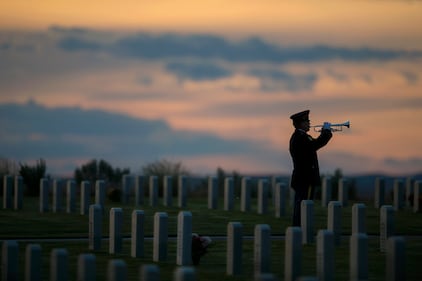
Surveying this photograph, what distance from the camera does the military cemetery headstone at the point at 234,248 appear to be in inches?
666

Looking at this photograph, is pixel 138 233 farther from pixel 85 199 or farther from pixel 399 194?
pixel 399 194

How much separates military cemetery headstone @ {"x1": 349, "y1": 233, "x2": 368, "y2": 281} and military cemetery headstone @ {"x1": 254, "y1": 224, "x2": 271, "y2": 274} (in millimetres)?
1419

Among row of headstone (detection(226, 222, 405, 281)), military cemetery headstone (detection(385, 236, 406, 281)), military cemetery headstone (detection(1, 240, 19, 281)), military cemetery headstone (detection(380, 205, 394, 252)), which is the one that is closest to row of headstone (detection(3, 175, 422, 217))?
military cemetery headstone (detection(380, 205, 394, 252))

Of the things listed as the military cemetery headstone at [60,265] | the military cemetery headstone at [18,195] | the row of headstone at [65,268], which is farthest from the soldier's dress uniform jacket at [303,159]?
the military cemetery headstone at [18,195]

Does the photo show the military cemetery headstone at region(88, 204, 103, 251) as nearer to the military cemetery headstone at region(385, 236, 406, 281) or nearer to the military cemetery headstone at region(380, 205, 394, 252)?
the military cemetery headstone at region(380, 205, 394, 252)

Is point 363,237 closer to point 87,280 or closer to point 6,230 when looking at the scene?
point 87,280

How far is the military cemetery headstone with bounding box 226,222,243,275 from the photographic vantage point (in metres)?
16.9

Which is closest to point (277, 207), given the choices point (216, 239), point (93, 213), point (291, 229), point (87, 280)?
point (216, 239)

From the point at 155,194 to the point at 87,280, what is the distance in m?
19.2

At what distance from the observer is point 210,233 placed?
24.2 metres

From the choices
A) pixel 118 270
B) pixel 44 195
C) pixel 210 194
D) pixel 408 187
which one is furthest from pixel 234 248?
pixel 408 187

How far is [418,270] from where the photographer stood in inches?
703

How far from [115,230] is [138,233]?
69 cm

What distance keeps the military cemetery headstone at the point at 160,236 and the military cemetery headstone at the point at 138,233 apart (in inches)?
17.0
